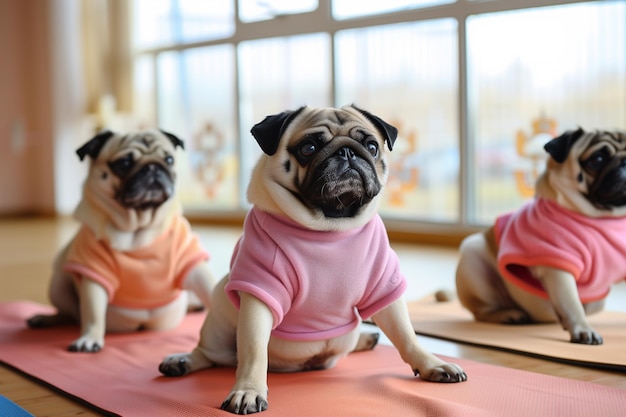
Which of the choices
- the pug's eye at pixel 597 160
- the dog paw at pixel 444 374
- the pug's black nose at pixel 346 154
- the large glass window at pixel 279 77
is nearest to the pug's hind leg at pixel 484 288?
the pug's eye at pixel 597 160

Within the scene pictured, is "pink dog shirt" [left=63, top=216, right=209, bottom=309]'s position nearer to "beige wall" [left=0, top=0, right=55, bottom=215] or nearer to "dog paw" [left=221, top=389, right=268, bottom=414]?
"dog paw" [left=221, top=389, right=268, bottom=414]

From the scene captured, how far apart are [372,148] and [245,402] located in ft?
2.91

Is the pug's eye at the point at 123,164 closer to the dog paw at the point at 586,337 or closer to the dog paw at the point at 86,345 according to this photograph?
the dog paw at the point at 86,345

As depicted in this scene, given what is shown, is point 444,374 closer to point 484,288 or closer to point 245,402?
point 245,402

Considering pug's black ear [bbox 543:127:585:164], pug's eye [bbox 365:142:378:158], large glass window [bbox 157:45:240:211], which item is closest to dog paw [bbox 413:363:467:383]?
pug's eye [bbox 365:142:378:158]

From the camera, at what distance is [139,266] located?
3764mm

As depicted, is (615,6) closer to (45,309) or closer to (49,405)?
(45,309)

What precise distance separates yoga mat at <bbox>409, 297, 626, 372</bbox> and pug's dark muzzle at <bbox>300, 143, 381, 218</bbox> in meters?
1.07

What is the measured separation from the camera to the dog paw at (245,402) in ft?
8.11

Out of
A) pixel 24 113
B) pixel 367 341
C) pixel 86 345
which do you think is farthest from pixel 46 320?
pixel 24 113

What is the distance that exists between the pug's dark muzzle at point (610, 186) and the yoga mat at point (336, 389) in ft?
3.12

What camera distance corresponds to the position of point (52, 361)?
339 cm

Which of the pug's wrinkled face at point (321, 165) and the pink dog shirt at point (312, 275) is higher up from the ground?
the pug's wrinkled face at point (321, 165)

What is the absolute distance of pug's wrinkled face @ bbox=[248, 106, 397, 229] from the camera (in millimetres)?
2625
